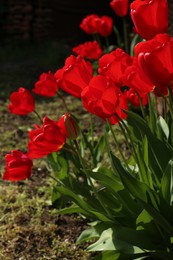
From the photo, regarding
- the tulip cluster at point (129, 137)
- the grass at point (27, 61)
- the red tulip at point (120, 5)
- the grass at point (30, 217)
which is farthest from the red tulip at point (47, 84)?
the grass at point (27, 61)

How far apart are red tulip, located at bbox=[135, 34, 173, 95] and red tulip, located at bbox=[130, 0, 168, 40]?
7.0 inches

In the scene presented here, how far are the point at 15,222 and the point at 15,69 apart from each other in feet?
14.4

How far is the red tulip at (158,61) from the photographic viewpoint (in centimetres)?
190

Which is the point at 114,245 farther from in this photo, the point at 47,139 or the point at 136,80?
the point at 136,80

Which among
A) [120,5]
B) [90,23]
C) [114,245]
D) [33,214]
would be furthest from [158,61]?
[90,23]

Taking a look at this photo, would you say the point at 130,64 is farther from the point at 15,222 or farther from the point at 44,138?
the point at 15,222

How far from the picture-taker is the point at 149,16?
210cm

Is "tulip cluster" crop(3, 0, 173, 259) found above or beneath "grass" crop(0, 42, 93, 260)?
above

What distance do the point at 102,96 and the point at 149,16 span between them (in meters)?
0.34

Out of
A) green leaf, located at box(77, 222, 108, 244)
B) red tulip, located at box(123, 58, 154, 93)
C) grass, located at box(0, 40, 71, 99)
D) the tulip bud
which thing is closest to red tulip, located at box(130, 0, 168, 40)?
red tulip, located at box(123, 58, 154, 93)

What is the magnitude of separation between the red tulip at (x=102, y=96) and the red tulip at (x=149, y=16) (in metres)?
0.24

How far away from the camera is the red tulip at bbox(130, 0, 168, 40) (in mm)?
2076

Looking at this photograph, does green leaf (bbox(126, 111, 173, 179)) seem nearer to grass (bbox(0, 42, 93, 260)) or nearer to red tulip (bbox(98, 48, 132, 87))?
red tulip (bbox(98, 48, 132, 87))

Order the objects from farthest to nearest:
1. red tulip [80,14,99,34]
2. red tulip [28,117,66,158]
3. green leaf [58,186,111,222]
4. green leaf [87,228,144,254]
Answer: red tulip [80,14,99,34], green leaf [58,186,111,222], green leaf [87,228,144,254], red tulip [28,117,66,158]
